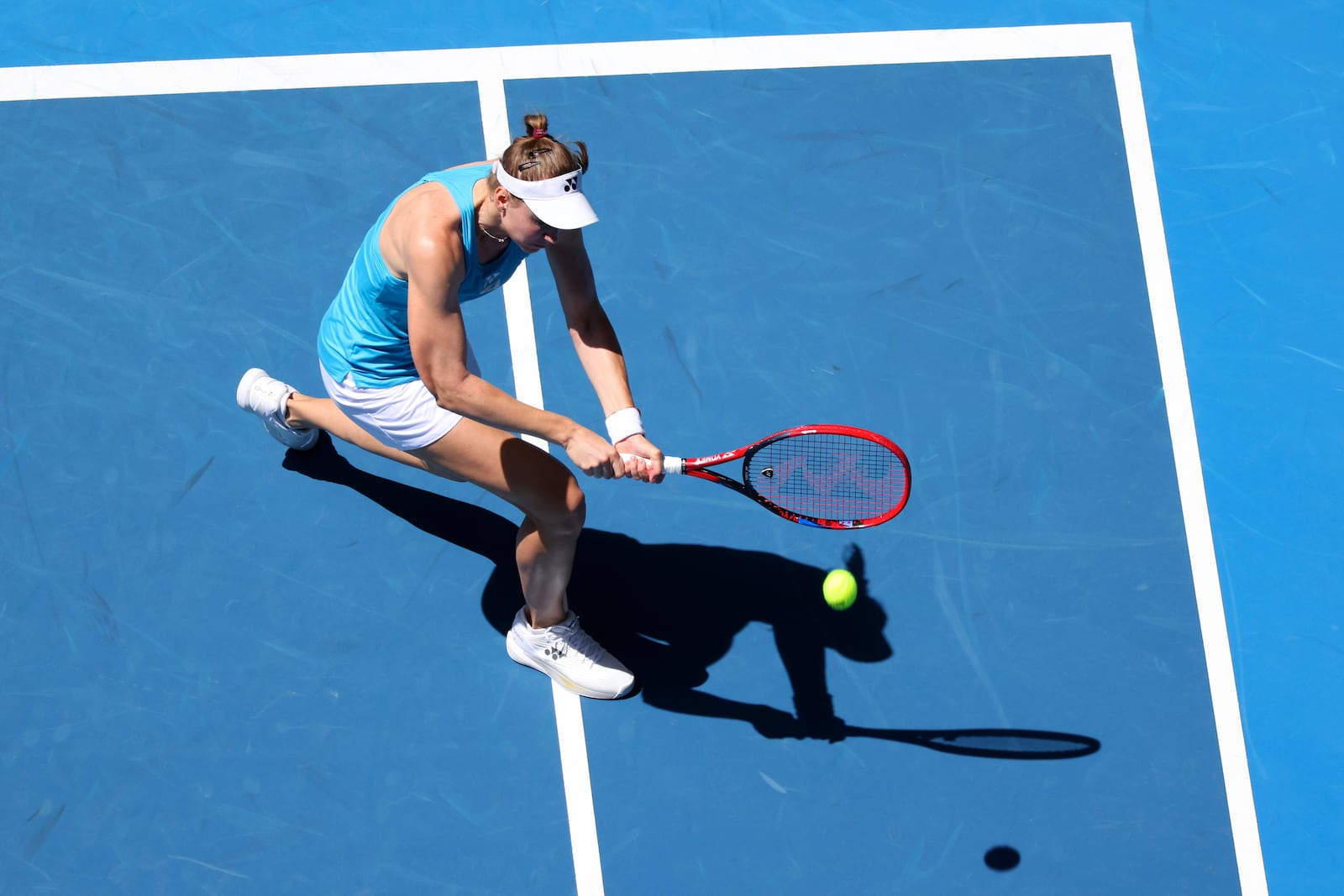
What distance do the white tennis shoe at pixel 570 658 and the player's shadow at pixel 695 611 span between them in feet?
0.40

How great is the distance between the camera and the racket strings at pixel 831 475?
419 cm

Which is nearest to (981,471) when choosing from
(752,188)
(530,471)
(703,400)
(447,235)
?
(703,400)

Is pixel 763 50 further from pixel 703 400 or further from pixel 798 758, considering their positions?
pixel 798 758

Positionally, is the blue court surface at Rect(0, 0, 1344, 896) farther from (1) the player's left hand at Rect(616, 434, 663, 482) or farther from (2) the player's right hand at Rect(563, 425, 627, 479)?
(2) the player's right hand at Rect(563, 425, 627, 479)

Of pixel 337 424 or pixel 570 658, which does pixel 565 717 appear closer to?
pixel 570 658

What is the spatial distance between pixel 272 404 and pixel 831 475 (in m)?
2.04

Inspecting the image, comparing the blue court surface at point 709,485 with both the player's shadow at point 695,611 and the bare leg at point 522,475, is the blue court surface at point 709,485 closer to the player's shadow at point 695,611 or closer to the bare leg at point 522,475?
the player's shadow at point 695,611

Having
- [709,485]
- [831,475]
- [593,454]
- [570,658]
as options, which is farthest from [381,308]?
[831,475]

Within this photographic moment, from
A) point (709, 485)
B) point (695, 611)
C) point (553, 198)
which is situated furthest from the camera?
point (709, 485)

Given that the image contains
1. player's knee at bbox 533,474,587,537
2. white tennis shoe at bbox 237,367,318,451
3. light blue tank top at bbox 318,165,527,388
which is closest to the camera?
light blue tank top at bbox 318,165,527,388

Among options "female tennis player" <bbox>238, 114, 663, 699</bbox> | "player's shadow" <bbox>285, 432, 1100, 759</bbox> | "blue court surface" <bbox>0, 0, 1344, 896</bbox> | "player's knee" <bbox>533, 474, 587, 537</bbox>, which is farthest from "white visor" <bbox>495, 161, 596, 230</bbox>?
"player's shadow" <bbox>285, 432, 1100, 759</bbox>

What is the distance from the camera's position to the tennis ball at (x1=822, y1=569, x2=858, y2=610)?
4.29 meters

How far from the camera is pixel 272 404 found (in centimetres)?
431

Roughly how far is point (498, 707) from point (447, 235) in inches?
73.8
